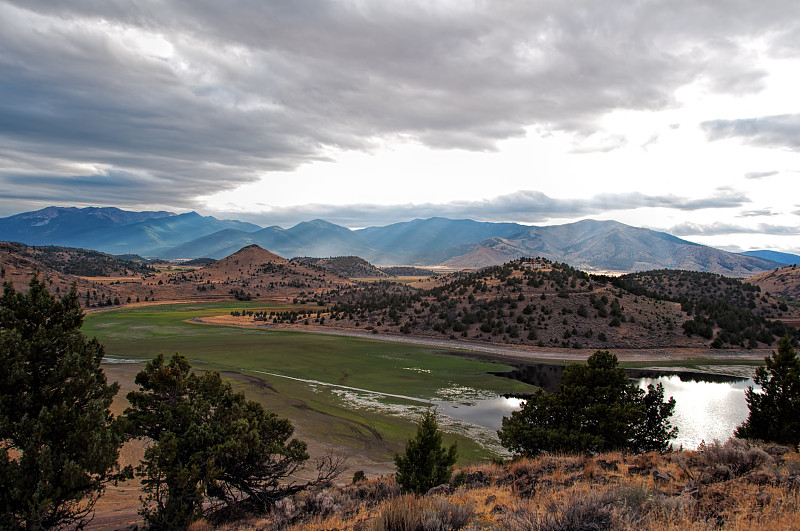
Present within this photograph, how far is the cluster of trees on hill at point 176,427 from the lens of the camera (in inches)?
373

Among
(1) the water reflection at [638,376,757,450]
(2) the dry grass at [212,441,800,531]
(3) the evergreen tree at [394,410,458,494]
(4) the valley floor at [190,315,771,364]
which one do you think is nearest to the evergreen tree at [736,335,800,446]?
(2) the dry grass at [212,441,800,531]

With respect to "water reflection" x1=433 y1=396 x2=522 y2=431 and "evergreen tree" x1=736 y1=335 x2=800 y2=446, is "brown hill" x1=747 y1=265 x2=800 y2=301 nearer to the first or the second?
"water reflection" x1=433 y1=396 x2=522 y2=431

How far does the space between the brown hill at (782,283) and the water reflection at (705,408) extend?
3908 inches

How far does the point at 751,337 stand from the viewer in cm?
5700

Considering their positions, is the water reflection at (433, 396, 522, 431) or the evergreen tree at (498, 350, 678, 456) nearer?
the evergreen tree at (498, 350, 678, 456)

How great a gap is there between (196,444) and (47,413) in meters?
3.84

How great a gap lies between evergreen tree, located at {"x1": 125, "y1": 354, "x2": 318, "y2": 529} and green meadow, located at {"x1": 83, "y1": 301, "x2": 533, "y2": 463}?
9.07 metres

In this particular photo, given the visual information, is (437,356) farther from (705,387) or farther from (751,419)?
(751,419)

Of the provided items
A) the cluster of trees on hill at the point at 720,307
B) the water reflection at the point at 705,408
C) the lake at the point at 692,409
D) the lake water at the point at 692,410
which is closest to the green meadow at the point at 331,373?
the lake at the point at 692,409

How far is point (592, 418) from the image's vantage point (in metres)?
17.0

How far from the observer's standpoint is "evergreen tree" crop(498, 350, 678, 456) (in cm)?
1627

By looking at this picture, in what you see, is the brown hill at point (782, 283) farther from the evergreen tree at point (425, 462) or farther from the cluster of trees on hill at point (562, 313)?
the evergreen tree at point (425, 462)

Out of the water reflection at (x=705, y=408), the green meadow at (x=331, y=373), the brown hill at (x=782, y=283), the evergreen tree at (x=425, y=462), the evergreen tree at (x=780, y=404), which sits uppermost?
the brown hill at (x=782, y=283)

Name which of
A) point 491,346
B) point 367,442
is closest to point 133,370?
point 367,442
